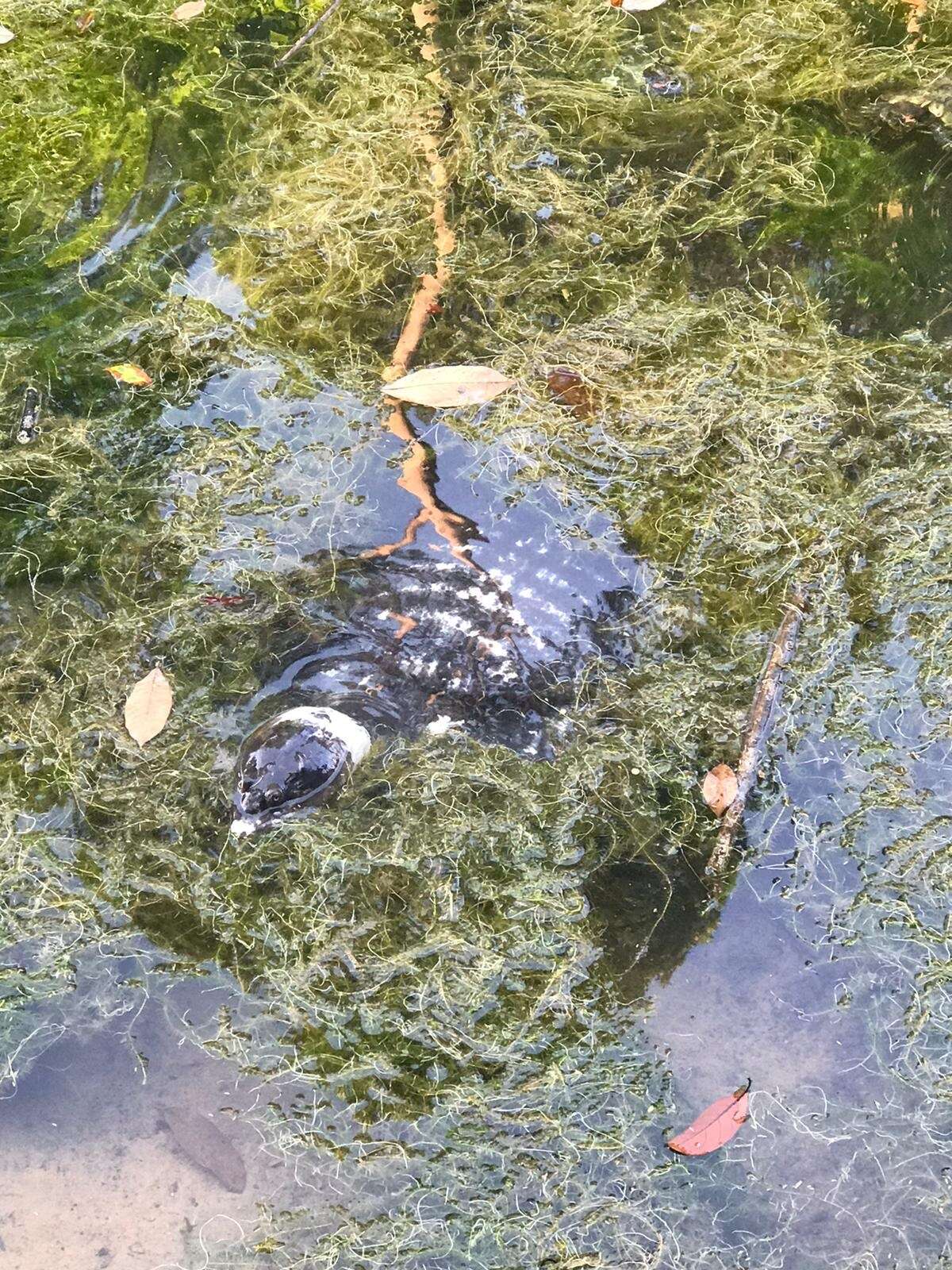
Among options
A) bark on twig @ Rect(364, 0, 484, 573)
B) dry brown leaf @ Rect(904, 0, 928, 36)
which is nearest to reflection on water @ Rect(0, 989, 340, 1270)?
bark on twig @ Rect(364, 0, 484, 573)

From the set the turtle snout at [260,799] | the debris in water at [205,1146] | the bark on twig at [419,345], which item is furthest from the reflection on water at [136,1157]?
the bark on twig at [419,345]

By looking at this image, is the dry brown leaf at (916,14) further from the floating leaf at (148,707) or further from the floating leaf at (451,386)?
the floating leaf at (148,707)

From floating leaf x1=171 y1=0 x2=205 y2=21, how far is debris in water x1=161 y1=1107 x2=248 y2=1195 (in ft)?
12.2

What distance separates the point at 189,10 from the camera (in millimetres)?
3467

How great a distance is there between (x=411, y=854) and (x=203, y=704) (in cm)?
74

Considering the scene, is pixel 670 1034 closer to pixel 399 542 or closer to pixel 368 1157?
pixel 368 1157

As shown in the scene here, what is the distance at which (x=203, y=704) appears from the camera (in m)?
2.61

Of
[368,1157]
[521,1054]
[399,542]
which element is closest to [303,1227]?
[368,1157]

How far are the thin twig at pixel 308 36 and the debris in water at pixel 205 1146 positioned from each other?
3.47 meters

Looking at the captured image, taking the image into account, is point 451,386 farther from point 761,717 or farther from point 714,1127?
point 714,1127

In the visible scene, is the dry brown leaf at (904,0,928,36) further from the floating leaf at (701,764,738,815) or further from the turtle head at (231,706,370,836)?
the turtle head at (231,706,370,836)

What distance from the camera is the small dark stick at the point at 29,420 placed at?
2.91 meters

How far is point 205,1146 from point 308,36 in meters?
3.61

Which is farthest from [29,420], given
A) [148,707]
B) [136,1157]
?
[136,1157]
